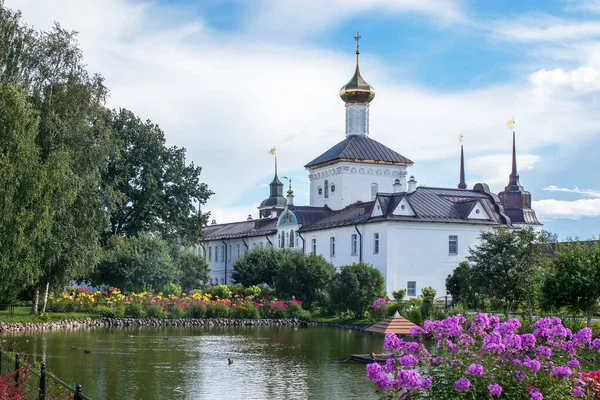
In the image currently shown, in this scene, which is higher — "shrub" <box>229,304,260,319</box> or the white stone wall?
the white stone wall

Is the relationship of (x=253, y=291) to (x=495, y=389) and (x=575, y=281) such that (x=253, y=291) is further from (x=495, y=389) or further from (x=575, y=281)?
(x=495, y=389)

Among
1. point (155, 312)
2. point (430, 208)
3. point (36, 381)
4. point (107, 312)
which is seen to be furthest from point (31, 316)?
point (430, 208)

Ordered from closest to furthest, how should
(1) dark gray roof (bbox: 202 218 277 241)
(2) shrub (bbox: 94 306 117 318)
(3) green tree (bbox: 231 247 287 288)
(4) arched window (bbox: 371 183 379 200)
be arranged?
(2) shrub (bbox: 94 306 117 318)
(3) green tree (bbox: 231 247 287 288)
(4) arched window (bbox: 371 183 379 200)
(1) dark gray roof (bbox: 202 218 277 241)

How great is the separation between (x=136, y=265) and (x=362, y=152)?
20759mm

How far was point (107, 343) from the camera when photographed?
1136 inches

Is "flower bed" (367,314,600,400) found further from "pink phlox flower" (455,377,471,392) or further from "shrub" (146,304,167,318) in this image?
"shrub" (146,304,167,318)

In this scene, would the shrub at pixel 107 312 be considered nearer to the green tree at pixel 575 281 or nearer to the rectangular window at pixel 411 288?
the rectangular window at pixel 411 288

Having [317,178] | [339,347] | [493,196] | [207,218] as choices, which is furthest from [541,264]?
[317,178]

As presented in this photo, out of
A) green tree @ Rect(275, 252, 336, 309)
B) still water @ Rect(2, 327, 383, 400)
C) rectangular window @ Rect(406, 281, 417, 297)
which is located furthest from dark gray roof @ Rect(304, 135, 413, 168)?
still water @ Rect(2, 327, 383, 400)

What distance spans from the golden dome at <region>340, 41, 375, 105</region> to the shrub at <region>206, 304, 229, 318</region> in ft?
79.8

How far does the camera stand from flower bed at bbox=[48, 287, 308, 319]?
40625 mm

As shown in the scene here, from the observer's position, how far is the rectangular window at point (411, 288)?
48.7 m

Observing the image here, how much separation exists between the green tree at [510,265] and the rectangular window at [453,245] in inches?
647

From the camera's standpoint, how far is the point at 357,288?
40.8m
